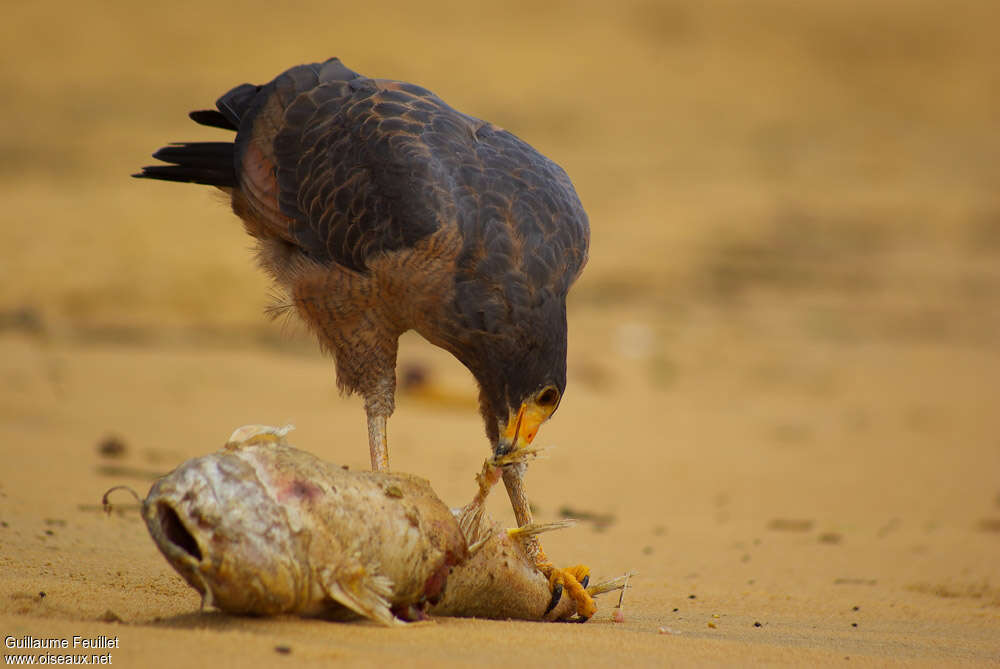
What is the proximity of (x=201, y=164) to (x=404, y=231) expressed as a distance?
5.00 feet

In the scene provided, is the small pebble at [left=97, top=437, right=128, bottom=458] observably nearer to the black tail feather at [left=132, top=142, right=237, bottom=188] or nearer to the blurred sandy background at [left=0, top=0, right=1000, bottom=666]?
the blurred sandy background at [left=0, top=0, right=1000, bottom=666]

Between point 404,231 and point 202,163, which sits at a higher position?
point 202,163

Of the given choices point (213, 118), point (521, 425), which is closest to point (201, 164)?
point (213, 118)

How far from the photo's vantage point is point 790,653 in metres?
3.38

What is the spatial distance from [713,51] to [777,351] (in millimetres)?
18025

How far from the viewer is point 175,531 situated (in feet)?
9.60

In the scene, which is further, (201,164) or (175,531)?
(201,164)

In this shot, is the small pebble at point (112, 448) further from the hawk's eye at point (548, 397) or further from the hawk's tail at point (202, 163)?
the hawk's eye at point (548, 397)

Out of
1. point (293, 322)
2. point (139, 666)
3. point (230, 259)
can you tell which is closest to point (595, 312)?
point (230, 259)

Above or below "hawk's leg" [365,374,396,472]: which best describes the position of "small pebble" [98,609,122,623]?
below

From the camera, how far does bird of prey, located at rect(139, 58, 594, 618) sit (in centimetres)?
421

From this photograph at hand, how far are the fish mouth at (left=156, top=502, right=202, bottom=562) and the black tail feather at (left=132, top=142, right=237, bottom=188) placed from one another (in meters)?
2.81

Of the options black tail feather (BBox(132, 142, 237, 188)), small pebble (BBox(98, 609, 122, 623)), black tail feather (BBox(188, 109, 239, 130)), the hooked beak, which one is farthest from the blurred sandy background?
black tail feather (BBox(188, 109, 239, 130))

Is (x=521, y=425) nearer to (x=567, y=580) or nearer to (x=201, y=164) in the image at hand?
(x=567, y=580)
